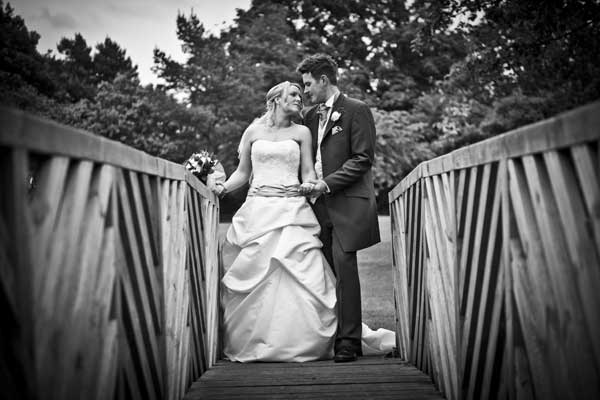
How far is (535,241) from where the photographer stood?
192 cm

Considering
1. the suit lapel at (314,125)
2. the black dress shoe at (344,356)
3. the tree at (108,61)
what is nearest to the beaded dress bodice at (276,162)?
the suit lapel at (314,125)

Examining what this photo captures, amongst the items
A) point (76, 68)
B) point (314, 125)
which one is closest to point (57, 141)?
point (314, 125)

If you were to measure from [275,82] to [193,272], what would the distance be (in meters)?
23.5

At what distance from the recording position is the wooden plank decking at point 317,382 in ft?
10.6

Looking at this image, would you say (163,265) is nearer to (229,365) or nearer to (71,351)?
(71,351)

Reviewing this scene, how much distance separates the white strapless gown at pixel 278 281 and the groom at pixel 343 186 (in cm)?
14

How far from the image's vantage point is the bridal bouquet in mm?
5188

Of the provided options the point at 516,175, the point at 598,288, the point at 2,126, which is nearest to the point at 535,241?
the point at 516,175

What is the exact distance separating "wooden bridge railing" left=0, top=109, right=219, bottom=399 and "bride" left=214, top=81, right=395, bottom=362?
5.26ft

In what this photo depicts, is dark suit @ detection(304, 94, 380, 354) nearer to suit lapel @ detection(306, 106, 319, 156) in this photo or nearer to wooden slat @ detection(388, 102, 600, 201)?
suit lapel @ detection(306, 106, 319, 156)

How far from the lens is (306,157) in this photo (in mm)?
5320

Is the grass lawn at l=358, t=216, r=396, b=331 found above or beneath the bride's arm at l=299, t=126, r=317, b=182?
beneath

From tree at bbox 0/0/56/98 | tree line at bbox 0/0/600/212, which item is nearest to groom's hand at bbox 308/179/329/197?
tree line at bbox 0/0/600/212

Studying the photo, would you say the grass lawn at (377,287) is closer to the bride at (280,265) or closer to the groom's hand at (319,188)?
the bride at (280,265)
